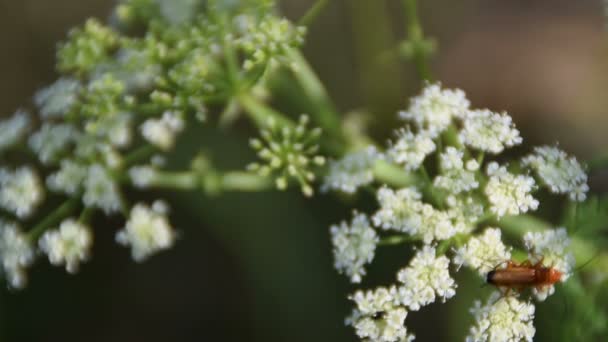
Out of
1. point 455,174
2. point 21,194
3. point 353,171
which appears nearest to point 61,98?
point 21,194

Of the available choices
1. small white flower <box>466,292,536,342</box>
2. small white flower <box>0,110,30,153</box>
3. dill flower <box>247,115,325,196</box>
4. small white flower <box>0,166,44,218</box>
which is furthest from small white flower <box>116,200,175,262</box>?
small white flower <box>466,292,536,342</box>

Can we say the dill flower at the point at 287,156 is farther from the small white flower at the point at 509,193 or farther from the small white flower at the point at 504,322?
the small white flower at the point at 504,322

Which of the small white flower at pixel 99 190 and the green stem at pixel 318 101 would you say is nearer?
the small white flower at pixel 99 190

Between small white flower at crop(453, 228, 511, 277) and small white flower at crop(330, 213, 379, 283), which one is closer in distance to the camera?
small white flower at crop(453, 228, 511, 277)

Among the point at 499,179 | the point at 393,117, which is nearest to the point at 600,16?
the point at 393,117

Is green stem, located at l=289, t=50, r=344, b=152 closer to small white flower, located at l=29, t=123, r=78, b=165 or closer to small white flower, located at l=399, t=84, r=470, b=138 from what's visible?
small white flower, located at l=399, t=84, r=470, b=138

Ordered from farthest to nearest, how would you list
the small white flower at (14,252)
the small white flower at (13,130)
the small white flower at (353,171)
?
the small white flower at (13,130), the small white flower at (14,252), the small white flower at (353,171)

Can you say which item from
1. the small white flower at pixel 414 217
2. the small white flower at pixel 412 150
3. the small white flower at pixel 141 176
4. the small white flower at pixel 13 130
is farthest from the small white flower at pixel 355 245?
the small white flower at pixel 13 130
